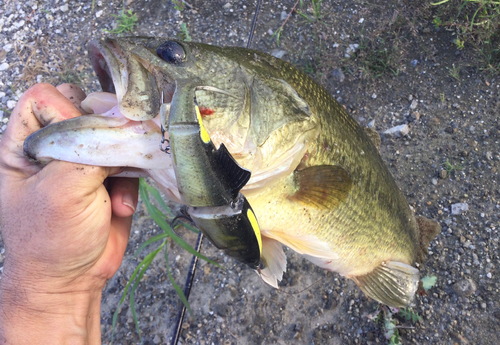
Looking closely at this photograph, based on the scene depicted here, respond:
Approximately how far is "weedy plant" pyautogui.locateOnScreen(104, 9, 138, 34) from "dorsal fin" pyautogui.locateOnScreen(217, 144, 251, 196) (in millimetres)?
3091

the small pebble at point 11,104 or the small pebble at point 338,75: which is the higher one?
the small pebble at point 338,75

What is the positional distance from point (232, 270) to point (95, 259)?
1.19m

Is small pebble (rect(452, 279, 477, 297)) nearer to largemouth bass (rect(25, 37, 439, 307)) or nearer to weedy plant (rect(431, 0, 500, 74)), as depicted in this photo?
largemouth bass (rect(25, 37, 439, 307))

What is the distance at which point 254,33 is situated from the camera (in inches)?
133

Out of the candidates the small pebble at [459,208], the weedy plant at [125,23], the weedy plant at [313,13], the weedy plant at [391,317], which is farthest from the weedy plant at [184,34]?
the weedy plant at [391,317]

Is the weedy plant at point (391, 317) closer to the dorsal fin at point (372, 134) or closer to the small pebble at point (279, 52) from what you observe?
the dorsal fin at point (372, 134)

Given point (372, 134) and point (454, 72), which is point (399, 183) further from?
point (454, 72)

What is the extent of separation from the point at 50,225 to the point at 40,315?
0.58 metres

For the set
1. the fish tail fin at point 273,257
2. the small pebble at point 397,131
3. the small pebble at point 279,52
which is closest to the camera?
the fish tail fin at point 273,257

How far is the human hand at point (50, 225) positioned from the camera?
139cm

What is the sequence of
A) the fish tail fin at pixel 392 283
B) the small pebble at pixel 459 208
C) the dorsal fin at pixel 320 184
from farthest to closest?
the small pebble at pixel 459 208, the fish tail fin at pixel 392 283, the dorsal fin at pixel 320 184

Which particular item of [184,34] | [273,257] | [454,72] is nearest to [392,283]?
[273,257]

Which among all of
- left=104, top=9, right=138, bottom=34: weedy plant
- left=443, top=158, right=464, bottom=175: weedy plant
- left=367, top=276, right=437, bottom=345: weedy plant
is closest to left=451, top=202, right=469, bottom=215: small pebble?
left=443, top=158, right=464, bottom=175: weedy plant

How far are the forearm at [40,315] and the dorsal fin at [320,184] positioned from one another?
1324 mm
